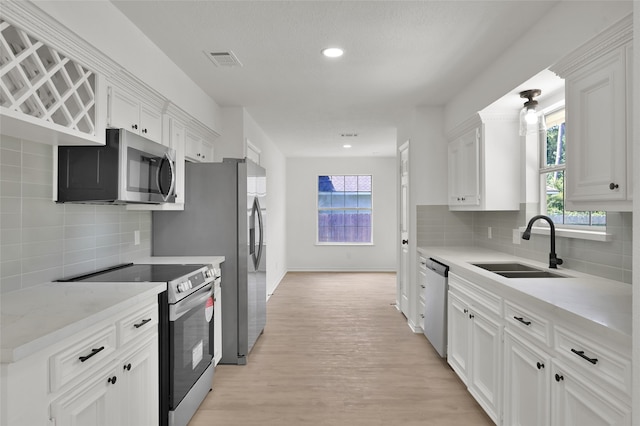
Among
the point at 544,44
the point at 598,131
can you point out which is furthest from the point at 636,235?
the point at 544,44

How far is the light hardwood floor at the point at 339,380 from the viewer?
2.52m

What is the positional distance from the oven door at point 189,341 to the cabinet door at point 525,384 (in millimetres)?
1870

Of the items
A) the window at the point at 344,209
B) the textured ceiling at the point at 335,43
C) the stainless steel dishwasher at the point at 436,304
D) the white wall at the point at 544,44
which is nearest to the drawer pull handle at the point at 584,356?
the white wall at the point at 544,44

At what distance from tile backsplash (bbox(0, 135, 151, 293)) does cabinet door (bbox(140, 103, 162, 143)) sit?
1.98ft

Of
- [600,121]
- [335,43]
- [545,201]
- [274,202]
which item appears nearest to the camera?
[600,121]

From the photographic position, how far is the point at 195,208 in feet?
11.0

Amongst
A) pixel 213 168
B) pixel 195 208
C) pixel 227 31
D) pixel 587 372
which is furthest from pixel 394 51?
pixel 587 372

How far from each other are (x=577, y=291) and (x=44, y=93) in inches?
108

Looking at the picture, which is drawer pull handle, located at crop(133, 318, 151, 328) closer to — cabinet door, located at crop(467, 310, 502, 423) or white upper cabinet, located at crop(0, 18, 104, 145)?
white upper cabinet, located at crop(0, 18, 104, 145)

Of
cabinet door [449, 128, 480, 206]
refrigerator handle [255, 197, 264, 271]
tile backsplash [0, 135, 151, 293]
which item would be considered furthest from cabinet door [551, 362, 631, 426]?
refrigerator handle [255, 197, 264, 271]

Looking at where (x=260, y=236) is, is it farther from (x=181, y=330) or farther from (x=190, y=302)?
(x=181, y=330)

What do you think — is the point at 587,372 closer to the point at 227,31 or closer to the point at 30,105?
the point at 30,105

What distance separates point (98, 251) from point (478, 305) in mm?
2531

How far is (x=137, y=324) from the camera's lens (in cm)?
185
